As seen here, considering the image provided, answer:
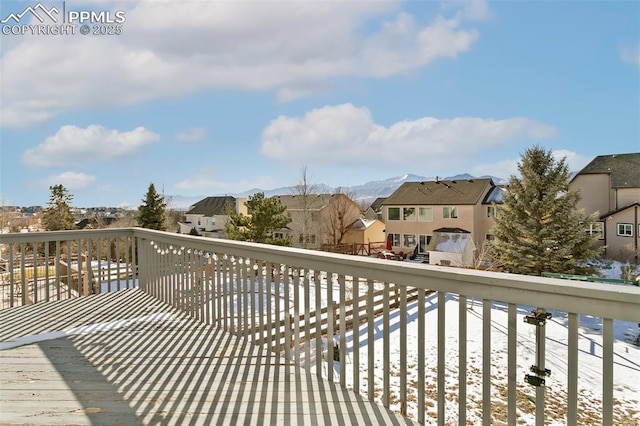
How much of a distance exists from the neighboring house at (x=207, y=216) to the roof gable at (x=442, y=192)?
1492cm

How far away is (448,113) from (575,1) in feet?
67.7

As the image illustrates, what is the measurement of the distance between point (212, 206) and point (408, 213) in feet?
65.5

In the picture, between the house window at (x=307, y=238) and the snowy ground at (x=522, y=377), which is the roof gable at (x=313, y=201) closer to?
the house window at (x=307, y=238)

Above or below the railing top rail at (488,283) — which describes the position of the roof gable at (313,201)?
above

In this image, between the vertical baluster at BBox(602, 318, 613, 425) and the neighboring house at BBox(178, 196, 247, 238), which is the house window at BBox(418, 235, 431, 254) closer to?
the neighboring house at BBox(178, 196, 247, 238)

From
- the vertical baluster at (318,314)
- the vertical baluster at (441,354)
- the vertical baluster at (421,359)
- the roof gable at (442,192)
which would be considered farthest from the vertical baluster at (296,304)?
the roof gable at (442,192)

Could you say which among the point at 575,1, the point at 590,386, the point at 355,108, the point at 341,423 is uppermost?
the point at 355,108

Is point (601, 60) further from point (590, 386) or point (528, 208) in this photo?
point (590, 386)

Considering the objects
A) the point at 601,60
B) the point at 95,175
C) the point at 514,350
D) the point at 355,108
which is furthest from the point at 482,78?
the point at 95,175

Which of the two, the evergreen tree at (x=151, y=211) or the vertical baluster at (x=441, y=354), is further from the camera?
the evergreen tree at (x=151, y=211)

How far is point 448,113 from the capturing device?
1046 inches

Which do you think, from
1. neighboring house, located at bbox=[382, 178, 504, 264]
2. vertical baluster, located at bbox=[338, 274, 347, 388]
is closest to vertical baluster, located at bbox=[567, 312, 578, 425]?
vertical baluster, located at bbox=[338, 274, 347, 388]

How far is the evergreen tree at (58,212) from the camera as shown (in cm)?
2259

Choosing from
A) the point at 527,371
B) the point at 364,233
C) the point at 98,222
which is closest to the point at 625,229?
the point at 364,233
